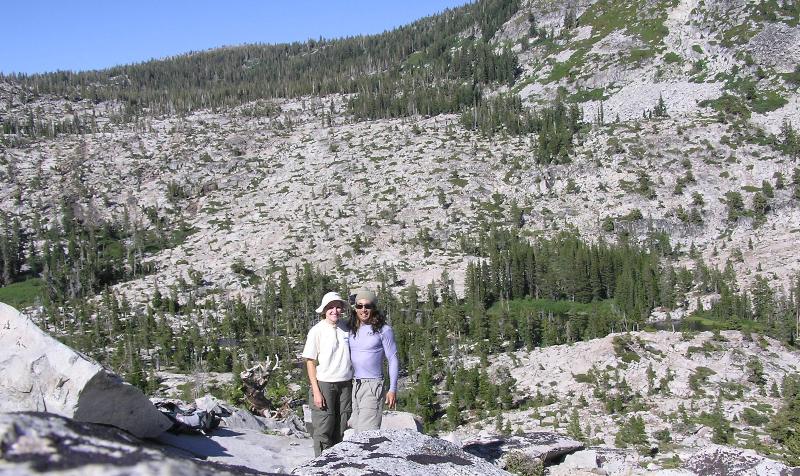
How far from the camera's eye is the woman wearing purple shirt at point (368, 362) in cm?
1202

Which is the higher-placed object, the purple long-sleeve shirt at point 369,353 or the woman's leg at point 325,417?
Result: the purple long-sleeve shirt at point 369,353

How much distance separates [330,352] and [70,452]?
8.03m

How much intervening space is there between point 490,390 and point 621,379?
42.1 ft

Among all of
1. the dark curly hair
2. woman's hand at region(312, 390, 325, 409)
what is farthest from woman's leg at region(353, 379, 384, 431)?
the dark curly hair

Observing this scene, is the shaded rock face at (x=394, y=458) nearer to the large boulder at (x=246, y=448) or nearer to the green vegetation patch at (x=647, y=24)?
the large boulder at (x=246, y=448)

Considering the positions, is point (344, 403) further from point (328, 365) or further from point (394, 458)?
point (394, 458)

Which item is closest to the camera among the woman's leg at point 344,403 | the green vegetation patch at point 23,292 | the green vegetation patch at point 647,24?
the woman's leg at point 344,403

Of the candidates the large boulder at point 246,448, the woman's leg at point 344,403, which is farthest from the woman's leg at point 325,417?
the large boulder at point 246,448

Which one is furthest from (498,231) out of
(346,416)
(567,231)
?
(346,416)

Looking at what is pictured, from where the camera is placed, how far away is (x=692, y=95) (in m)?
155

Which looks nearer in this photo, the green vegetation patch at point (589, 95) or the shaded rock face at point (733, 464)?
the shaded rock face at point (733, 464)

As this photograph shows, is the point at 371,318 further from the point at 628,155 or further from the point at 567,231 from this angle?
the point at 628,155

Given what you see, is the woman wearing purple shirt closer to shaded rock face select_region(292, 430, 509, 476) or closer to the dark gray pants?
the dark gray pants

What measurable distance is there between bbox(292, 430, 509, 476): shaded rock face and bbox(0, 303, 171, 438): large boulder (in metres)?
5.90
